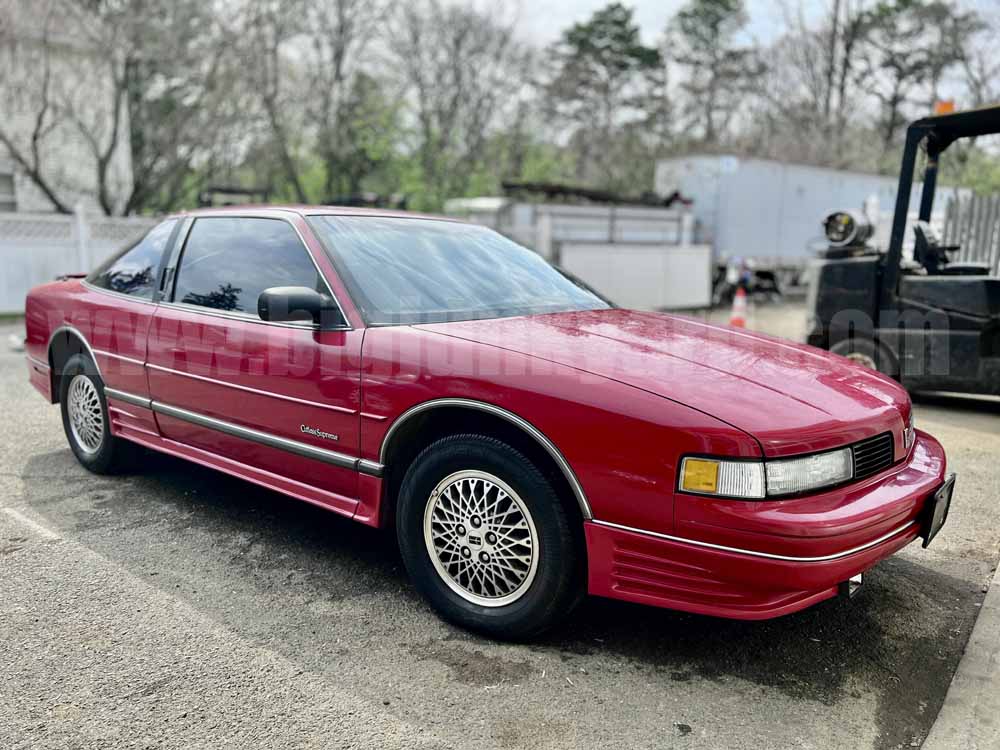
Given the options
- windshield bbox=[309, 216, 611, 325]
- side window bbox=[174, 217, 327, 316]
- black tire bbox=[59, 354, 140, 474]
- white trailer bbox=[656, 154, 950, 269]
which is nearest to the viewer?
windshield bbox=[309, 216, 611, 325]

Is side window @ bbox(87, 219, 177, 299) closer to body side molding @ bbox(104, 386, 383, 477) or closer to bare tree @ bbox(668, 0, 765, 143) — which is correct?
body side molding @ bbox(104, 386, 383, 477)

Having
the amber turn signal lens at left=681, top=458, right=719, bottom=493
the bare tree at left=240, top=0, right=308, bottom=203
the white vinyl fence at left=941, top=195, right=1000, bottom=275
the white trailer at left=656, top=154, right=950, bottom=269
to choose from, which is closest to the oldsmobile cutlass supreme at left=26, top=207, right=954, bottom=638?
the amber turn signal lens at left=681, top=458, right=719, bottom=493

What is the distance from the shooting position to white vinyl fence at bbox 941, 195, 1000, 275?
10711mm

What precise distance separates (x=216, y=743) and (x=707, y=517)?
4.98 feet

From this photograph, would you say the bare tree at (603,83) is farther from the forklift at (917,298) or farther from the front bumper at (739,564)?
the front bumper at (739,564)

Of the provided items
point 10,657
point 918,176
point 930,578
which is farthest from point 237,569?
point 918,176

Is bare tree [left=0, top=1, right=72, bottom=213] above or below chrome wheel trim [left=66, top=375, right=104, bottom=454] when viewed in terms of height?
above

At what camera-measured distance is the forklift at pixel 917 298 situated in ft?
20.6

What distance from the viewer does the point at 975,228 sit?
1091 cm

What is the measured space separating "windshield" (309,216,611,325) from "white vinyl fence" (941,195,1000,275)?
9056 millimetres

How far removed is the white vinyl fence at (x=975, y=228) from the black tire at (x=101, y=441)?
34.2ft

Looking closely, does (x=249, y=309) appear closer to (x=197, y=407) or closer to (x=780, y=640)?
(x=197, y=407)

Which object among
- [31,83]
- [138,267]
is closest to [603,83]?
[31,83]

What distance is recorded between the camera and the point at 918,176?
6.65m
